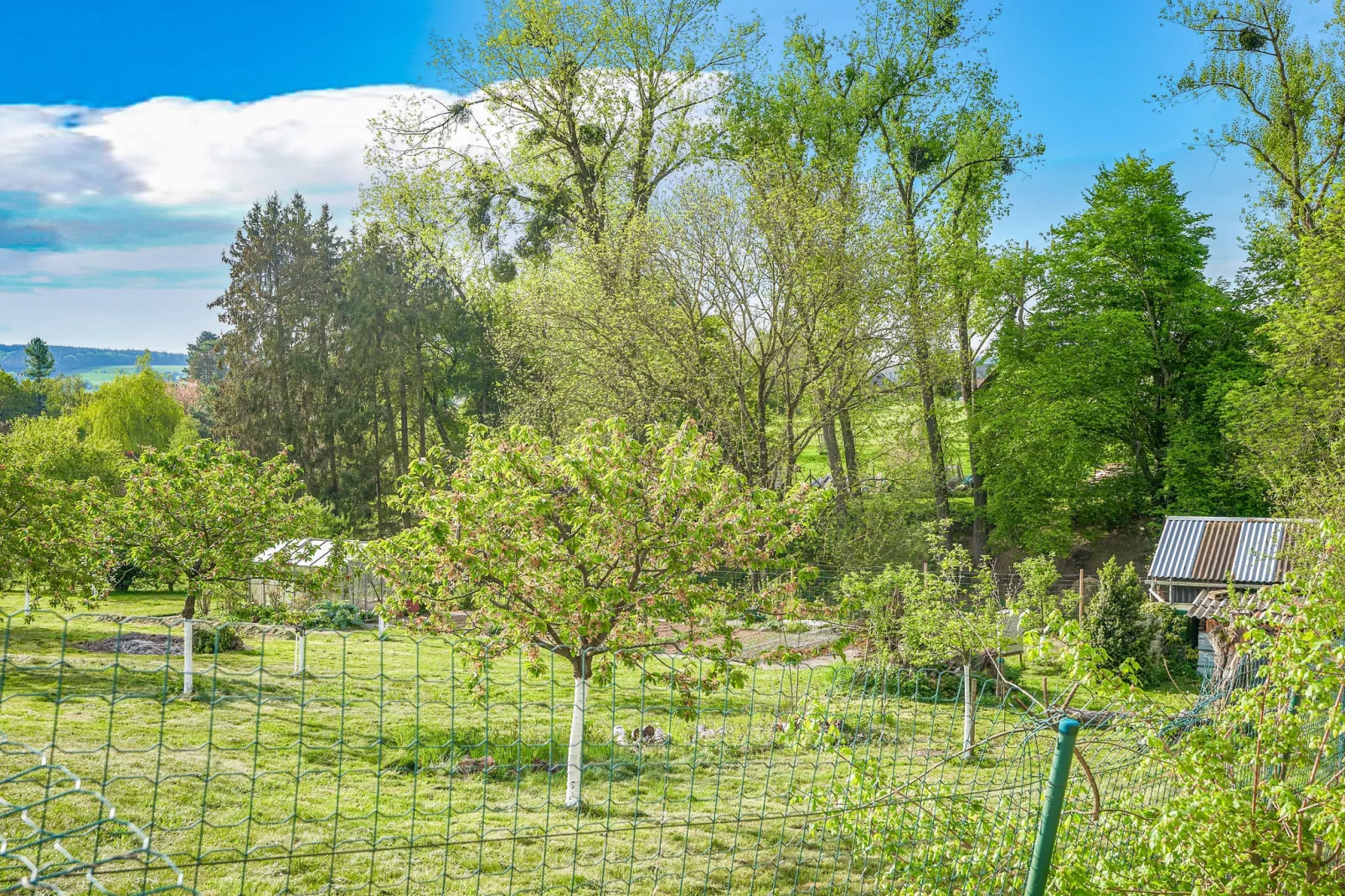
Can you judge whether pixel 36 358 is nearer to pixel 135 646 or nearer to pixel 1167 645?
pixel 135 646

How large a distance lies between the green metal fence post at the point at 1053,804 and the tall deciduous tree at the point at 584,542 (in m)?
4.32

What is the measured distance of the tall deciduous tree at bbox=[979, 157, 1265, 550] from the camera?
25703 mm

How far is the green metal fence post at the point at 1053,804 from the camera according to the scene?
3.08 meters

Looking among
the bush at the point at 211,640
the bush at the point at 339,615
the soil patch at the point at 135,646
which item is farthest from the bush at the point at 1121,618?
the soil patch at the point at 135,646

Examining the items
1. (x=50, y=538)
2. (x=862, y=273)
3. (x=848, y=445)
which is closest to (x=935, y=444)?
(x=848, y=445)

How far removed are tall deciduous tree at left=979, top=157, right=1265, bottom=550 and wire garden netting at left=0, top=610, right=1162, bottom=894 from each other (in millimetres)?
14994

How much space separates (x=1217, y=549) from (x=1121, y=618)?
3021 mm

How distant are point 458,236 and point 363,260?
562 centimetres

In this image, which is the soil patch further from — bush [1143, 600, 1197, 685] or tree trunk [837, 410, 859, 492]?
tree trunk [837, 410, 859, 492]

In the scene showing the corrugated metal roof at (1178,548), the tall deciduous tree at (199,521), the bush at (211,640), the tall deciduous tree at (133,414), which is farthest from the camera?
the tall deciduous tree at (133,414)

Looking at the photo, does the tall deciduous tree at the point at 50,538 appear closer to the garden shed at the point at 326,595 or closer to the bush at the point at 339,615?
→ the garden shed at the point at 326,595

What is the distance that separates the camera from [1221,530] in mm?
18703

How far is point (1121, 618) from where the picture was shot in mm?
16922

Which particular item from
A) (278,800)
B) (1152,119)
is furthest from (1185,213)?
(278,800)
